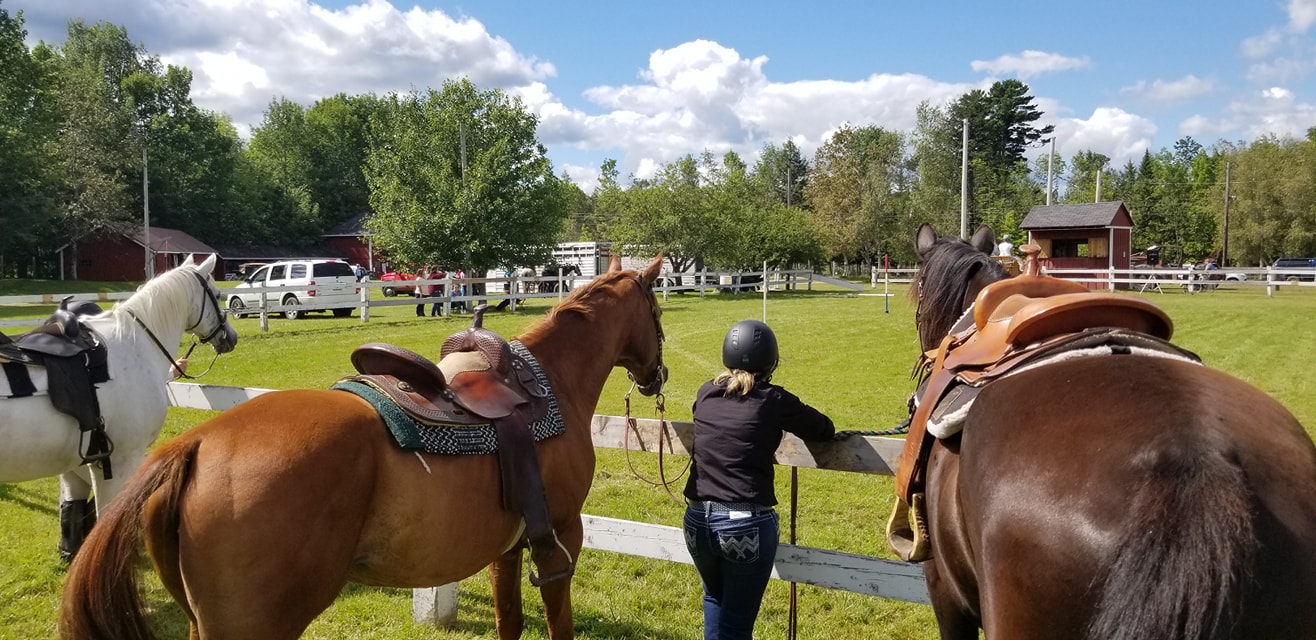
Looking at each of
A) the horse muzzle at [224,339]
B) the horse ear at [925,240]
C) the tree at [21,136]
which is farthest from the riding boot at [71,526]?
the tree at [21,136]

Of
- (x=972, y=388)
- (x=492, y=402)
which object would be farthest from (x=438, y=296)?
(x=972, y=388)

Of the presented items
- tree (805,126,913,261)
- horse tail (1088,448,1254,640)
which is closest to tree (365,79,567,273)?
horse tail (1088,448,1254,640)

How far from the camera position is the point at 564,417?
10.4 ft

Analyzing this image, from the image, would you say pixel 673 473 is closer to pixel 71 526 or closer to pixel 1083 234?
pixel 71 526

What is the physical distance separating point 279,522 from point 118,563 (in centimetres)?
53

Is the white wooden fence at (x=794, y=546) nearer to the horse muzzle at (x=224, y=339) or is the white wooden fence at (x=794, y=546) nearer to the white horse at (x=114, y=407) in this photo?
the white horse at (x=114, y=407)

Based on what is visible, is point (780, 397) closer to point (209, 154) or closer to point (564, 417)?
point (564, 417)

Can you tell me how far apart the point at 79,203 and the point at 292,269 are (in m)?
30.6

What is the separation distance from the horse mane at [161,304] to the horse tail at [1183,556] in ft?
18.0

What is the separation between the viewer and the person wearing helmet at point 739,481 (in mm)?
3018

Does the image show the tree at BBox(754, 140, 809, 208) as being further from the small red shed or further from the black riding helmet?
the black riding helmet

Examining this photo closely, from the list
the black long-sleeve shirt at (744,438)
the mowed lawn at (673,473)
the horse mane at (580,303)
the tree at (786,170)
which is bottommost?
the mowed lawn at (673,473)

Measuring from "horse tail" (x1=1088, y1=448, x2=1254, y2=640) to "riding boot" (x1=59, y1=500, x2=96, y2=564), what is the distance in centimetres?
603

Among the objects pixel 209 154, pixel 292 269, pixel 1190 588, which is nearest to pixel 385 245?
pixel 292 269
